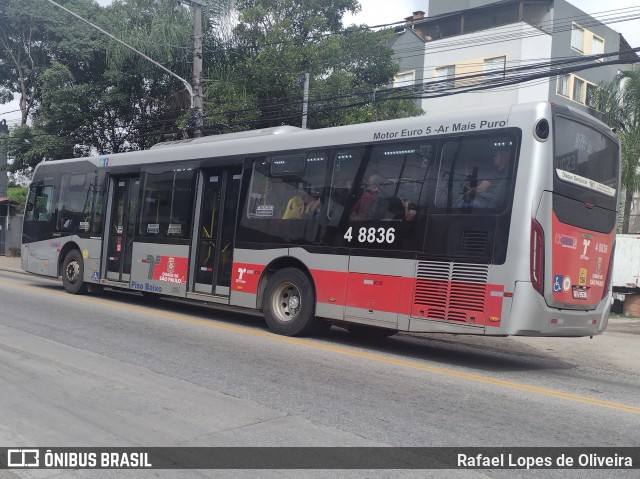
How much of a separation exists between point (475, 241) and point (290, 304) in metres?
3.65

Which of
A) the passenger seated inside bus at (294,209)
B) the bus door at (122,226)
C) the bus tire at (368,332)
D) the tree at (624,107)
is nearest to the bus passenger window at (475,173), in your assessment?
the passenger seated inside bus at (294,209)

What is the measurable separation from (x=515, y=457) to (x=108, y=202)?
1197cm

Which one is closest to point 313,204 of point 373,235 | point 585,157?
point 373,235

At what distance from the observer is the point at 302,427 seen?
5754 mm

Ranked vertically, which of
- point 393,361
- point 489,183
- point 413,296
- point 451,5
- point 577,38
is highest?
point 451,5

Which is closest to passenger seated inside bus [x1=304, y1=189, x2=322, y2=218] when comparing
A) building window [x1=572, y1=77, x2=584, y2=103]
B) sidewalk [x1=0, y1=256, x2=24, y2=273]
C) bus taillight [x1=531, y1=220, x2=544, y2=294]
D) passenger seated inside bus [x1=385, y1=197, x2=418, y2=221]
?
passenger seated inside bus [x1=385, y1=197, x2=418, y2=221]

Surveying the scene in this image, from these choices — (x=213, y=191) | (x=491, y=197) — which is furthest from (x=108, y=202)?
(x=491, y=197)

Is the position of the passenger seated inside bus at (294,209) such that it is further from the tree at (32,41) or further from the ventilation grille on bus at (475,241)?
the tree at (32,41)

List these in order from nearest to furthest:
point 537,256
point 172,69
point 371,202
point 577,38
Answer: point 537,256 < point 371,202 < point 172,69 < point 577,38

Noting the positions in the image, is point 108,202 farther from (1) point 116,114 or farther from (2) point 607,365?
(1) point 116,114

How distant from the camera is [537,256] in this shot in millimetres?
8109

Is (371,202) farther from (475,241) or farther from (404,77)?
(404,77)

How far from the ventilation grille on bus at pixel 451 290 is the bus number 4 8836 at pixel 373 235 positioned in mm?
662

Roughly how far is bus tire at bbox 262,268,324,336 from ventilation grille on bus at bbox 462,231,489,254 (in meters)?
2.85
